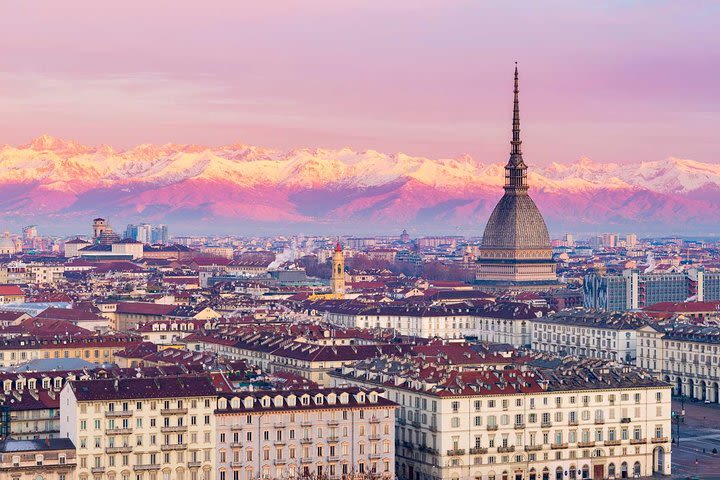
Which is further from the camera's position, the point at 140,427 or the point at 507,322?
the point at 507,322

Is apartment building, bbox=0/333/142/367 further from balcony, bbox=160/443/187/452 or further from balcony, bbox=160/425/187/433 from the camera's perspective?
balcony, bbox=160/443/187/452

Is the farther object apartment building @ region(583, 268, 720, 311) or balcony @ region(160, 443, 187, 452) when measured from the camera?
apartment building @ region(583, 268, 720, 311)

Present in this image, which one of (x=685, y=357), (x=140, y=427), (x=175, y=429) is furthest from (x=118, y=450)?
(x=685, y=357)

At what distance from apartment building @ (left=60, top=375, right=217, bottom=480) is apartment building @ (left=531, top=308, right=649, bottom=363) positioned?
4956cm

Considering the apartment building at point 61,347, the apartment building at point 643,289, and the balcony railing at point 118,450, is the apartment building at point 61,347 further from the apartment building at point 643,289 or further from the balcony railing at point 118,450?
the apartment building at point 643,289

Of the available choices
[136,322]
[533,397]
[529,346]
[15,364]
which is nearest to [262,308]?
[136,322]

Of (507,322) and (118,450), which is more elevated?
(507,322)

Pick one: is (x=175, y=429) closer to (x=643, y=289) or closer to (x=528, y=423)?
(x=528, y=423)

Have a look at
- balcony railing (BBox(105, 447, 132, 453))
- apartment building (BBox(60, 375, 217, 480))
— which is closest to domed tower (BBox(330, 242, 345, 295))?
apartment building (BBox(60, 375, 217, 480))

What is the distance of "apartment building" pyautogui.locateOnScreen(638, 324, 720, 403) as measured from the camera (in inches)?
4208

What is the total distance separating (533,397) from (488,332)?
62.9 meters

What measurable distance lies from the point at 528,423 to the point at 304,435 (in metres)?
10.7

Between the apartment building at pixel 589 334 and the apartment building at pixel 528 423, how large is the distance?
116 ft

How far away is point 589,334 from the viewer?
399ft
